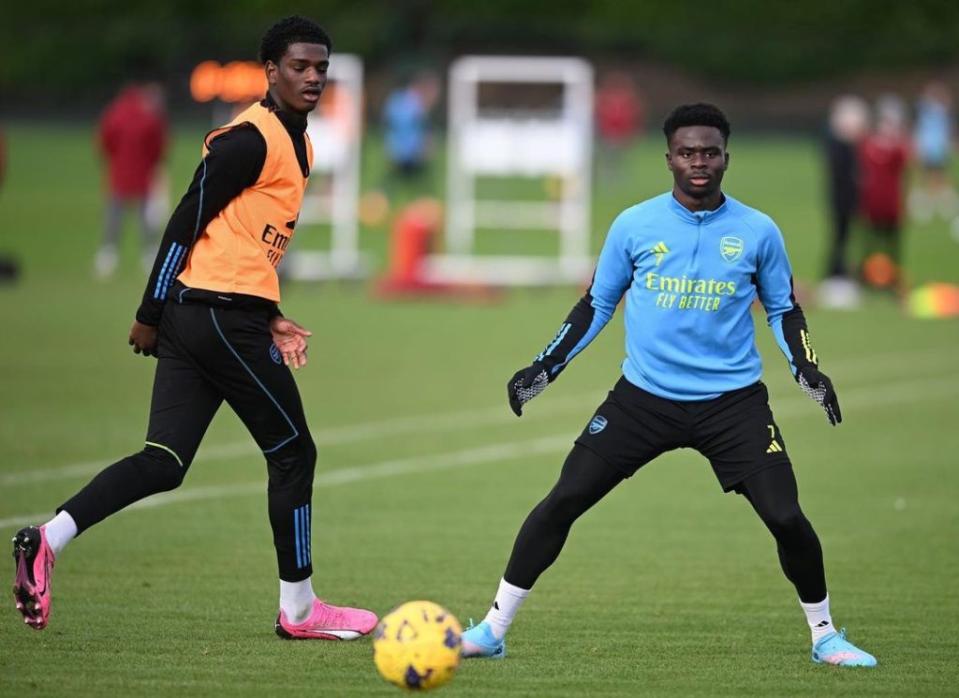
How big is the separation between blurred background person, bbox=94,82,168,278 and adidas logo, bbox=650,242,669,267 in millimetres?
18720

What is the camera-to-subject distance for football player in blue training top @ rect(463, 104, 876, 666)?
7113 mm

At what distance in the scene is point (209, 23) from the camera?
5631 cm

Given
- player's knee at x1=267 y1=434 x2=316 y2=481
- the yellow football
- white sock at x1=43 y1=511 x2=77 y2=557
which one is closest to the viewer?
the yellow football

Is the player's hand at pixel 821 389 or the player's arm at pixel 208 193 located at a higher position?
the player's arm at pixel 208 193

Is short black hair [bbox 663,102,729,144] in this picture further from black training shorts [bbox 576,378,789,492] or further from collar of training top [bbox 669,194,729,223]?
black training shorts [bbox 576,378,789,492]

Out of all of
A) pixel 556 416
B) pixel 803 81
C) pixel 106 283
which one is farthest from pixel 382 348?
pixel 803 81

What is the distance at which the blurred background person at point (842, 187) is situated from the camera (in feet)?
75.3

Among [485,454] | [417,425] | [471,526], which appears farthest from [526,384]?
[417,425]

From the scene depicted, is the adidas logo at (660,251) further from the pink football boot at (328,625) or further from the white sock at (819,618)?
the pink football boot at (328,625)

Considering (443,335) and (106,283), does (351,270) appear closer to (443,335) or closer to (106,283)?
(106,283)

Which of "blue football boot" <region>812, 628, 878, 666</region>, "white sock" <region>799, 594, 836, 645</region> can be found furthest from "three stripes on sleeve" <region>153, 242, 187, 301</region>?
"blue football boot" <region>812, 628, 878, 666</region>

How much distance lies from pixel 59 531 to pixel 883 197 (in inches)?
737

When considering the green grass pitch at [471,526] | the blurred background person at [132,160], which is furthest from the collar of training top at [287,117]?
the blurred background person at [132,160]

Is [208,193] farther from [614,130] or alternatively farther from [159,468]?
[614,130]
